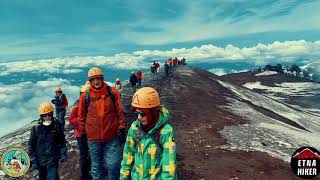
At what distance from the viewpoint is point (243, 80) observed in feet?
559

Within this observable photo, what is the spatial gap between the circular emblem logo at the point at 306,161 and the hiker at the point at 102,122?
5982 millimetres

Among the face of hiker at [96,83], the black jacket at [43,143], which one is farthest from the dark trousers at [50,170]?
the face of hiker at [96,83]

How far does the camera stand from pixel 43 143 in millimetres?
11125

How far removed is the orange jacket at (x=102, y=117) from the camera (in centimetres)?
1043

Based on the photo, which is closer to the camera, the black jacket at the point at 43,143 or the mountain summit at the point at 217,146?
the black jacket at the point at 43,143

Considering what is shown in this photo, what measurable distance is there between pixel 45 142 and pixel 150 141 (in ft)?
19.0

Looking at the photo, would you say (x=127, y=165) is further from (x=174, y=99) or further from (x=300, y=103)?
(x=300, y=103)

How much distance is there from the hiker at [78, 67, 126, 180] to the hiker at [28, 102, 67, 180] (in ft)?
3.73

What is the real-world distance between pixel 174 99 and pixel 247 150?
19.1 meters

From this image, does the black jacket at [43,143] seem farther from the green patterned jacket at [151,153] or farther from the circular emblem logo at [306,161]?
the circular emblem logo at [306,161]

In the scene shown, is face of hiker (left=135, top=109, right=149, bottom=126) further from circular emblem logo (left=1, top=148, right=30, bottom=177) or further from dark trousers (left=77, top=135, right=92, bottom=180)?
circular emblem logo (left=1, top=148, right=30, bottom=177)

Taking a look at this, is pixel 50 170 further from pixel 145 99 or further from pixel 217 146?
pixel 217 146

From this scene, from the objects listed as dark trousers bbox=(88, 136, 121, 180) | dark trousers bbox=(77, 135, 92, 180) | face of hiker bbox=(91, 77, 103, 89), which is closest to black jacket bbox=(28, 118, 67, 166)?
dark trousers bbox=(88, 136, 121, 180)

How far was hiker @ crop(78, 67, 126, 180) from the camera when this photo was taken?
34.3 ft
